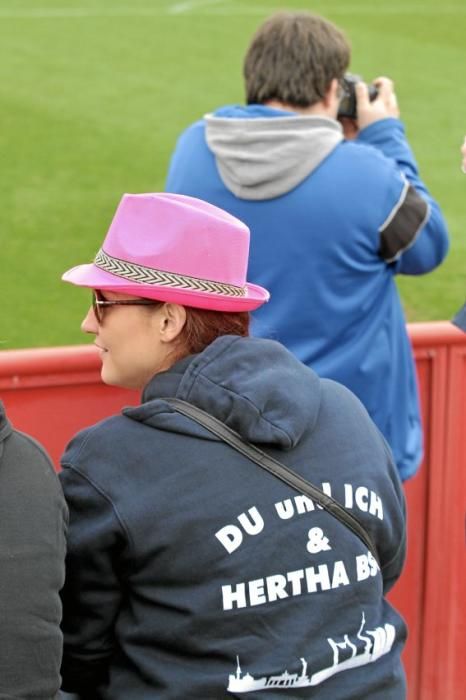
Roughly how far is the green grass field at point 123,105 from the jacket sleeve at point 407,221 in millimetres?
3760

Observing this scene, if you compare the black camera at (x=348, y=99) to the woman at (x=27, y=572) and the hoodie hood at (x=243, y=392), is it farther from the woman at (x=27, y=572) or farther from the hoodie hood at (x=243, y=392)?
the woman at (x=27, y=572)

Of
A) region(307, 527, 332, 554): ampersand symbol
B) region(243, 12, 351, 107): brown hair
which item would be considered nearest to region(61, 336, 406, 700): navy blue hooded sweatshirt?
region(307, 527, 332, 554): ampersand symbol

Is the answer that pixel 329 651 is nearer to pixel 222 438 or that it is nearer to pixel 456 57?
pixel 222 438

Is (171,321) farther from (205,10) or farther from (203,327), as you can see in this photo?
(205,10)

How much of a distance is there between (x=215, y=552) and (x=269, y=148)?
1.68 metres

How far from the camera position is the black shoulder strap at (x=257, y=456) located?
2.32 meters

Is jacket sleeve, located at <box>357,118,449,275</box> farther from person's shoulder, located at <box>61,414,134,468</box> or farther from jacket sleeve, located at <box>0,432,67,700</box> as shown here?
jacket sleeve, located at <box>0,432,67,700</box>

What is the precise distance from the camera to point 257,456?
233 centimetres

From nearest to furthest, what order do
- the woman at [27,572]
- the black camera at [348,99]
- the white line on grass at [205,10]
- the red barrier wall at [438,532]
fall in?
1. the woman at [27,572]
2. the black camera at [348,99]
3. the red barrier wall at [438,532]
4. the white line on grass at [205,10]

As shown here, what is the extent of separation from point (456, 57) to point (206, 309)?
552 inches

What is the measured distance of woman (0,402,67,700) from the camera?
2053 millimetres

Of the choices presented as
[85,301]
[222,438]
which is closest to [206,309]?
[222,438]

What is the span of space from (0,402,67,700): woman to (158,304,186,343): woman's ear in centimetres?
47

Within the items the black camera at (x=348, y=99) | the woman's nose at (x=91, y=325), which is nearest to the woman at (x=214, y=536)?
the woman's nose at (x=91, y=325)
